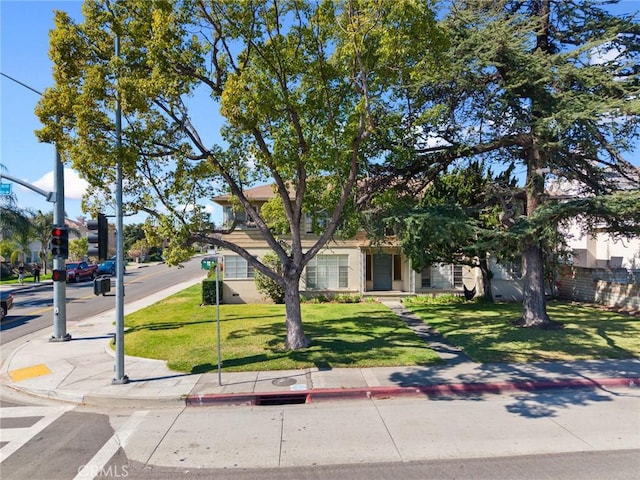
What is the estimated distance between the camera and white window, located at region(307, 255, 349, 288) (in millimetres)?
22422

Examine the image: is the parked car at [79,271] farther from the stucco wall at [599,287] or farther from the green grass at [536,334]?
the stucco wall at [599,287]

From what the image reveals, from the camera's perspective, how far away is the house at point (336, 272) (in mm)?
21969

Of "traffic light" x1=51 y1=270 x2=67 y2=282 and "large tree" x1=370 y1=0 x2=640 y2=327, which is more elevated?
"large tree" x1=370 y1=0 x2=640 y2=327

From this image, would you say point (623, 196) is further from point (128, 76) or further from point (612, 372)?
point (128, 76)

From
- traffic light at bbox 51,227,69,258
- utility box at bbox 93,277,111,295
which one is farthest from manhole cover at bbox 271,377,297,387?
traffic light at bbox 51,227,69,258

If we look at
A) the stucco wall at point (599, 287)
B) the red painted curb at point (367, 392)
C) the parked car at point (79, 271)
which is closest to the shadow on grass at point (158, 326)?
the red painted curb at point (367, 392)

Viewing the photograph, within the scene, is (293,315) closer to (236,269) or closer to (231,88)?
(231,88)

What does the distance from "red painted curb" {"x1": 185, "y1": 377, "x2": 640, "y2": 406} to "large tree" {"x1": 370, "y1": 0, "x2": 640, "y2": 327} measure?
5.33 m

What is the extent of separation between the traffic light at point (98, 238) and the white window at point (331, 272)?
13.4 metres

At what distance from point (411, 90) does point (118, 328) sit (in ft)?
34.4

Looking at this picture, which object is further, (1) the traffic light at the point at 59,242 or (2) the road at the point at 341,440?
(1) the traffic light at the point at 59,242

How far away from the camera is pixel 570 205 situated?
1246 cm

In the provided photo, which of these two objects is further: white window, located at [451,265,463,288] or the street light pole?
white window, located at [451,265,463,288]
